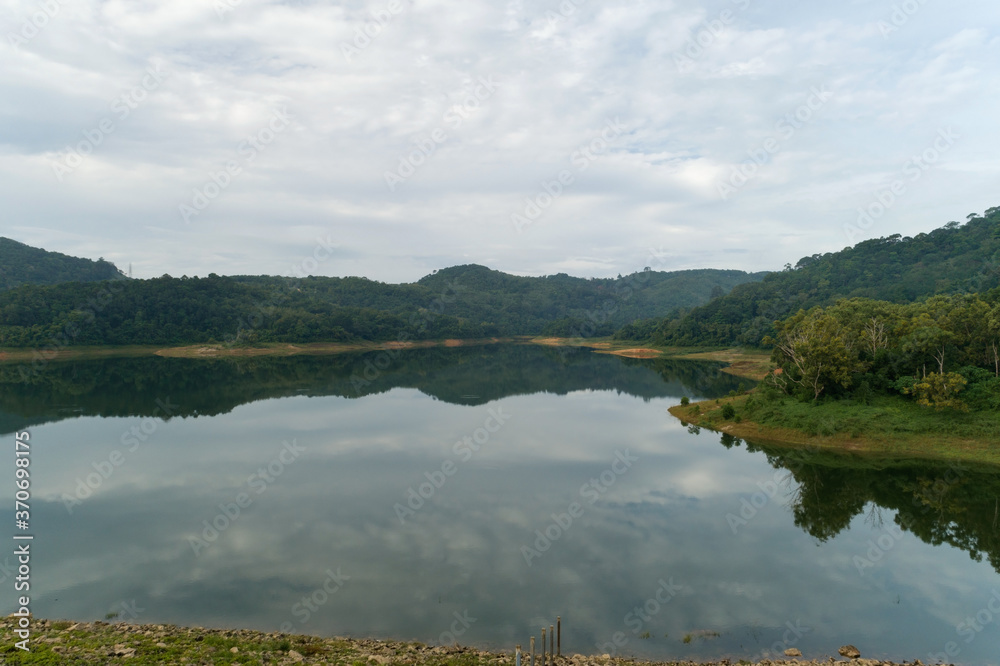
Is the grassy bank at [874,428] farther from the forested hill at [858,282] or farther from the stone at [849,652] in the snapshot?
the forested hill at [858,282]

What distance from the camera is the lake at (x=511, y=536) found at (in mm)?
10523

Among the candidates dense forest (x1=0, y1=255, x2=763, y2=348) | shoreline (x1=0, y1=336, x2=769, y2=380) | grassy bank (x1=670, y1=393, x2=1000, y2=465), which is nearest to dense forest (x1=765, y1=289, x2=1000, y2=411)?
grassy bank (x1=670, y1=393, x2=1000, y2=465)

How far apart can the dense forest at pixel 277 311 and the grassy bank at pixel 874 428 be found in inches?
2728

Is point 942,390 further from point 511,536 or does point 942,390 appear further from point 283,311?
point 283,311

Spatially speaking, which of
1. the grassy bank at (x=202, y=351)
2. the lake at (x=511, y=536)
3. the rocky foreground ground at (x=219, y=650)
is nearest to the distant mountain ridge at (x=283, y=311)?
the grassy bank at (x=202, y=351)

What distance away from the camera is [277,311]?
90.6 meters

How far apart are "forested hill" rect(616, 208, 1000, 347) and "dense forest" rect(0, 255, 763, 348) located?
34353mm

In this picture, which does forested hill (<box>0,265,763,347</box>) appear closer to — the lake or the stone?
the lake

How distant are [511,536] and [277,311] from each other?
8527cm

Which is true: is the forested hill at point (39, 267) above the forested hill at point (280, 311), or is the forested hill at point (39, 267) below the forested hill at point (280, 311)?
above

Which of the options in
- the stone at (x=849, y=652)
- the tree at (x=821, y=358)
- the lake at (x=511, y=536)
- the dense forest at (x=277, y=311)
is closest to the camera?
the stone at (x=849, y=652)

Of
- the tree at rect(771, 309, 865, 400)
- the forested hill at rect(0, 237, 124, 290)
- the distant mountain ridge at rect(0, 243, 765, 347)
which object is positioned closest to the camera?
the tree at rect(771, 309, 865, 400)

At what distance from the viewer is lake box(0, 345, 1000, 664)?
1052 centimetres

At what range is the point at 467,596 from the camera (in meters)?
11.4
